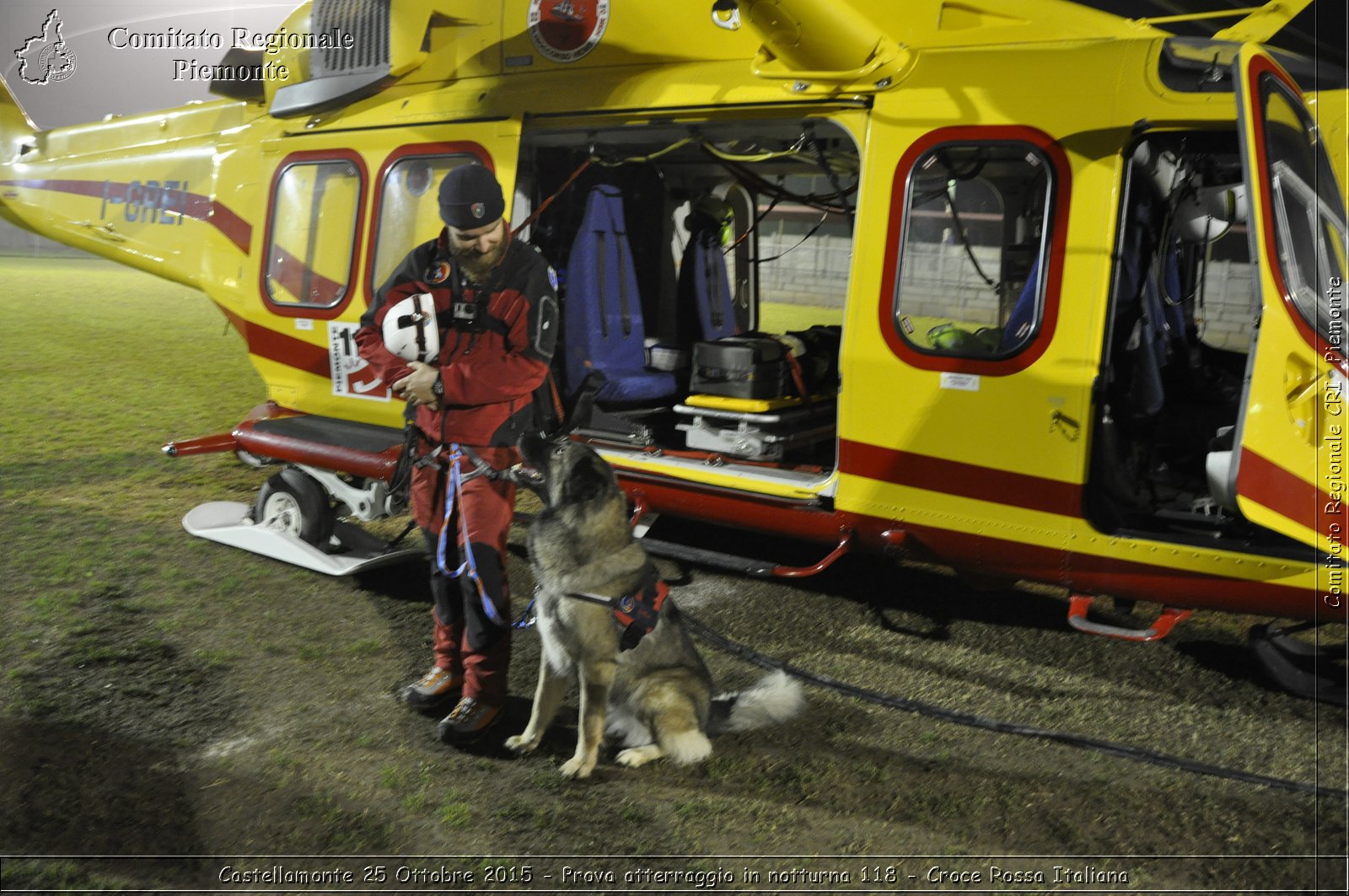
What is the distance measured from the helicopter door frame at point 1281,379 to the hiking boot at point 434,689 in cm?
296

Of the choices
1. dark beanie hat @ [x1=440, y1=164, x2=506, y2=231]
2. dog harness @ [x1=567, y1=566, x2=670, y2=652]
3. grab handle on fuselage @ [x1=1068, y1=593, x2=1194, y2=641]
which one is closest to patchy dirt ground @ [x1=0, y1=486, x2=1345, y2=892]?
grab handle on fuselage @ [x1=1068, y1=593, x2=1194, y2=641]

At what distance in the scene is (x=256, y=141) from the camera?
23.0 feet

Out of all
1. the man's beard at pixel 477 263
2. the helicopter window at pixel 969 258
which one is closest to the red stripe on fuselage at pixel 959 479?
the helicopter window at pixel 969 258

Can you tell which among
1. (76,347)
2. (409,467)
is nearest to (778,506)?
(409,467)

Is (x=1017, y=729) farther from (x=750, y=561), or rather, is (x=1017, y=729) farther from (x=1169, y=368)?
(x=1169, y=368)

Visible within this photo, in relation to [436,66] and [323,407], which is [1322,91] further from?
[323,407]

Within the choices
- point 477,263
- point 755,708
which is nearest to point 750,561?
point 755,708

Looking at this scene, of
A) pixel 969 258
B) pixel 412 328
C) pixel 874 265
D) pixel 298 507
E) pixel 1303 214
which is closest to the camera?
pixel 412 328

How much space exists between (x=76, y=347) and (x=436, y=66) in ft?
31.7

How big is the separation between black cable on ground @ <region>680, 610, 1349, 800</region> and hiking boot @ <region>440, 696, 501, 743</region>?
1045 millimetres

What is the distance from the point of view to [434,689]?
4.00 meters

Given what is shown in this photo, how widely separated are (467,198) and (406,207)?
2598 mm

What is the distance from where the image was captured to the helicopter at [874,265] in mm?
4039

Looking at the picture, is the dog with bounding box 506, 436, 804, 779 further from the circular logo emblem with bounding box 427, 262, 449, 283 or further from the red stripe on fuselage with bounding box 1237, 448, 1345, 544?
the red stripe on fuselage with bounding box 1237, 448, 1345, 544
